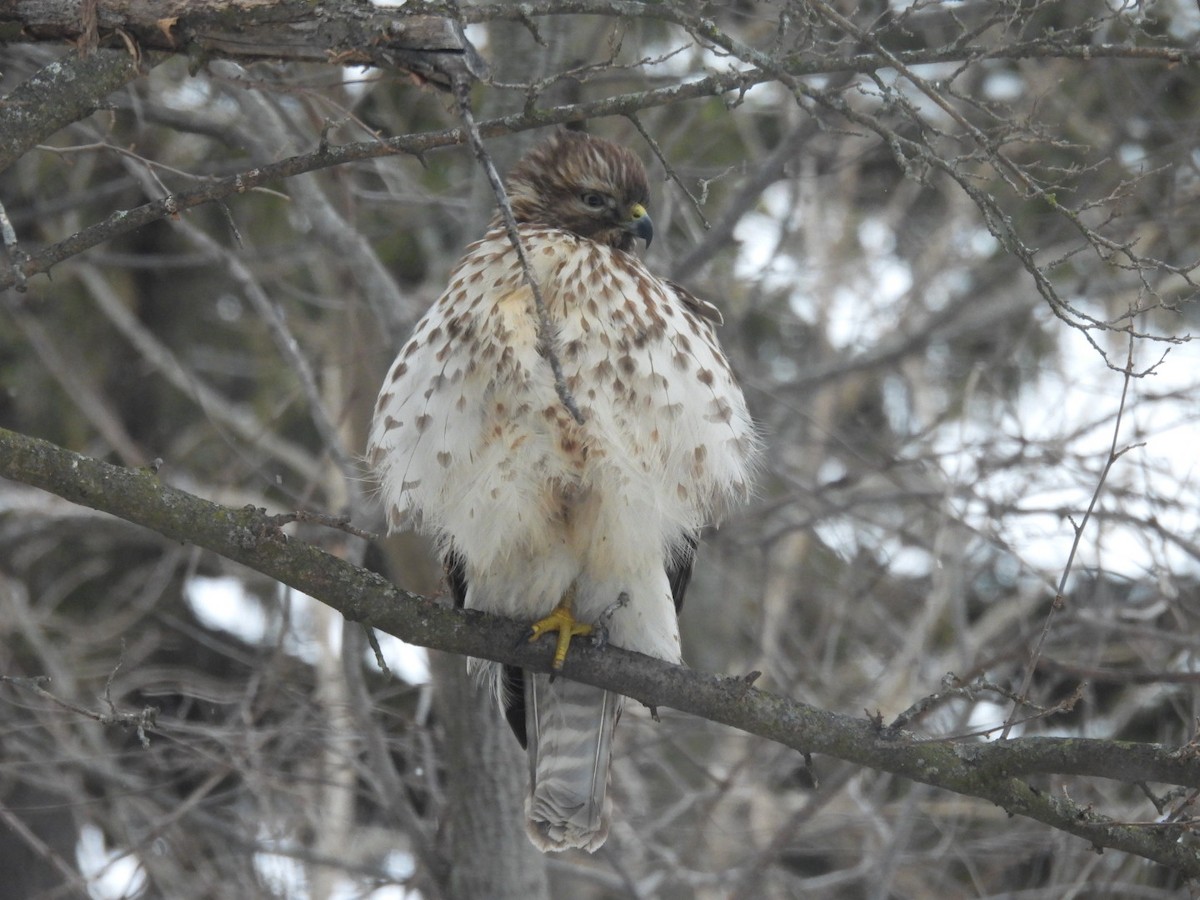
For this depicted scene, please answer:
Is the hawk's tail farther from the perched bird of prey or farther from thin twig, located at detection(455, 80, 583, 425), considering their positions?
thin twig, located at detection(455, 80, 583, 425)

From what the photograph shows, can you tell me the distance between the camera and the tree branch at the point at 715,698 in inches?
110

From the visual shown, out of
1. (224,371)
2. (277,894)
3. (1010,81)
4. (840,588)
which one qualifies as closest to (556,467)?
(277,894)

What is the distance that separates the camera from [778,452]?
696 centimetres

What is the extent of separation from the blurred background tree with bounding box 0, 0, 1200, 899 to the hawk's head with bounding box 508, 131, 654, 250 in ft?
0.75

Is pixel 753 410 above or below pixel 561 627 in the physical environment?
above

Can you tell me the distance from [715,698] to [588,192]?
1855 millimetres

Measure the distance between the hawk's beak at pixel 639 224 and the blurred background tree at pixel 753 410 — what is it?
1.34 feet

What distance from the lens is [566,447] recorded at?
3641mm

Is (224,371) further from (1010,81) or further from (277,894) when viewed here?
(1010,81)

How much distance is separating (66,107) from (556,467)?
1.46 m

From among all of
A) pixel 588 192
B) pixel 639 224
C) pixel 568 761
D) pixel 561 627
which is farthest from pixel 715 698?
pixel 588 192

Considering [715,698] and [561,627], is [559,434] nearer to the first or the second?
[561,627]

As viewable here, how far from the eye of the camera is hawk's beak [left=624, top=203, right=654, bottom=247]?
4.30 meters

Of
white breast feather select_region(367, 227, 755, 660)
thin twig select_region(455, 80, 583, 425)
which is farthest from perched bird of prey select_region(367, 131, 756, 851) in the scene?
thin twig select_region(455, 80, 583, 425)
